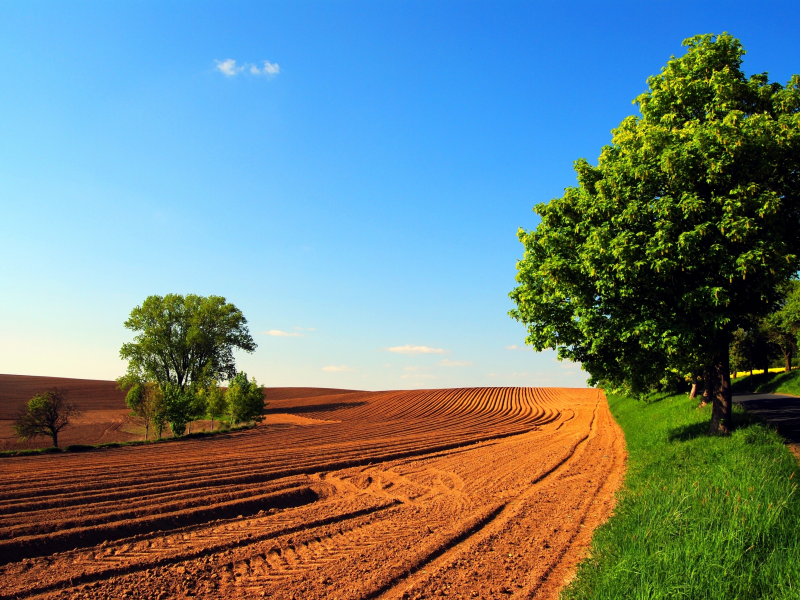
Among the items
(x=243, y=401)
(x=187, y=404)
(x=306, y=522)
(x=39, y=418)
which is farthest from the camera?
(x=243, y=401)

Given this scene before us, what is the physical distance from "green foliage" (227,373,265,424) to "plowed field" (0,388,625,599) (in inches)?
837

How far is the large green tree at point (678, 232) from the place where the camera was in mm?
11648

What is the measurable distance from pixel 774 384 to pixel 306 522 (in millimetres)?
45879

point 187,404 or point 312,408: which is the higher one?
point 187,404

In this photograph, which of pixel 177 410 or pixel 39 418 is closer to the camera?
pixel 39 418

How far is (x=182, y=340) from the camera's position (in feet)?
179

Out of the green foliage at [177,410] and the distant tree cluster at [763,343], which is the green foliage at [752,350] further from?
the green foliage at [177,410]

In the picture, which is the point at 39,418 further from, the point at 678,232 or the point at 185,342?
the point at 678,232

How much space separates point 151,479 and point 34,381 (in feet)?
304

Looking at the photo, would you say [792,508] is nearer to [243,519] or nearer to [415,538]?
[415,538]

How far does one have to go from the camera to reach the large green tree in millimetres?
11648

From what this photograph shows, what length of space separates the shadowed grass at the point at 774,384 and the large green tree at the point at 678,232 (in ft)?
96.6

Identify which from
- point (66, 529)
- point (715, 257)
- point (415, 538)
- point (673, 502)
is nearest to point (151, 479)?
point (66, 529)

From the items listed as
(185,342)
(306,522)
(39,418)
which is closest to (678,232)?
(306,522)
